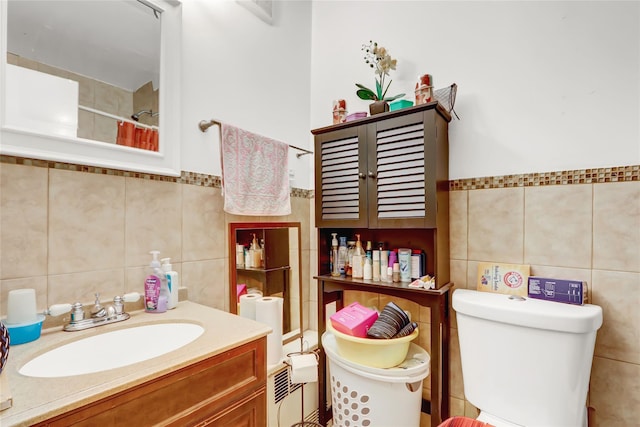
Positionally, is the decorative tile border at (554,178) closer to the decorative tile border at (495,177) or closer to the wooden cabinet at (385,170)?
the decorative tile border at (495,177)

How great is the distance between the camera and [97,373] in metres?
0.76

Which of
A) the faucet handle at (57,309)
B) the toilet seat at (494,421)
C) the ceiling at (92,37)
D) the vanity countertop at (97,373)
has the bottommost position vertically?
the toilet seat at (494,421)

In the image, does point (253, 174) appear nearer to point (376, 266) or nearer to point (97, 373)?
point (376, 266)

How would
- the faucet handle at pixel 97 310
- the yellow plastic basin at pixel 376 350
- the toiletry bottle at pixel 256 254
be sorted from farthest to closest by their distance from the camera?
the toiletry bottle at pixel 256 254, the yellow plastic basin at pixel 376 350, the faucet handle at pixel 97 310

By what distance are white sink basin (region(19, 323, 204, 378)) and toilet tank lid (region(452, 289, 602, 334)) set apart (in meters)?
1.04

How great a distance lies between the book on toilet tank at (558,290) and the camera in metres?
1.19

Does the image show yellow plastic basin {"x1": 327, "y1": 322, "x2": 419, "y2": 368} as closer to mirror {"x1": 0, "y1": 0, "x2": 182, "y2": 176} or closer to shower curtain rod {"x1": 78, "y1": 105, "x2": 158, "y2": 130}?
mirror {"x1": 0, "y1": 0, "x2": 182, "y2": 176}

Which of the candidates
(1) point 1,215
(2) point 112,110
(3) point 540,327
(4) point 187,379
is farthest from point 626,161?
(1) point 1,215

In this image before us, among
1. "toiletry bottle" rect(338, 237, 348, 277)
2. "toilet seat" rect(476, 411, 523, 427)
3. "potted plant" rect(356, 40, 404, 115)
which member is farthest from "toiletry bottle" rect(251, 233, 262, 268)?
"toilet seat" rect(476, 411, 523, 427)

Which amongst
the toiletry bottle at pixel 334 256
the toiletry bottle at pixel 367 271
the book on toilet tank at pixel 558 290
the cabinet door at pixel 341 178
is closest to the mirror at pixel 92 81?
the cabinet door at pixel 341 178

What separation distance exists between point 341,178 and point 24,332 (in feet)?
4.39

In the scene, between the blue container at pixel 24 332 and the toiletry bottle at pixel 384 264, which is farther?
the toiletry bottle at pixel 384 264

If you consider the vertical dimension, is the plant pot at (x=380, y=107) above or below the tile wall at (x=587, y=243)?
above

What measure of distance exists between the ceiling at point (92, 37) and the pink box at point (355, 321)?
1297mm
